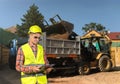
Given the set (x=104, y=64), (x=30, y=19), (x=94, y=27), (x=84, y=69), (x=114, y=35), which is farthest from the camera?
(x=94, y=27)

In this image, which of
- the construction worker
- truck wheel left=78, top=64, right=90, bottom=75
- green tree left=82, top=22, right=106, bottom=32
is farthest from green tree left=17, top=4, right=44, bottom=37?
the construction worker

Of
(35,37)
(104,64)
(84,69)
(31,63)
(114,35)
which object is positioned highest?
(114,35)

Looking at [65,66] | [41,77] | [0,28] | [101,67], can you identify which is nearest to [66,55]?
[65,66]

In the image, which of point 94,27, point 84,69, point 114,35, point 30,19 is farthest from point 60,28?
point 94,27

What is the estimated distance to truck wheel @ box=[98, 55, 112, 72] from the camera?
20281mm

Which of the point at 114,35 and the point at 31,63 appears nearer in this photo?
the point at 31,63

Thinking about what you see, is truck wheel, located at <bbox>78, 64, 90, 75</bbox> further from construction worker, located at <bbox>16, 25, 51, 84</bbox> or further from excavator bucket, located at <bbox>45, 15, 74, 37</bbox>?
construction worker, located at <bbox>16, 25, 51, 84</bbox>

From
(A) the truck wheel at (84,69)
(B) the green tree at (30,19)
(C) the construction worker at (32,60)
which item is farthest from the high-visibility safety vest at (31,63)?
(B) the green tree at (30,19)

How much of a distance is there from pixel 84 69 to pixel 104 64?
207 cm

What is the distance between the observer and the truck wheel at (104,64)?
66.5 ft

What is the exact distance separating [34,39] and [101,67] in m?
15.9

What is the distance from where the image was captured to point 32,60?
4727mm

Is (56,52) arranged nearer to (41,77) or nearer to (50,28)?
(50,28)

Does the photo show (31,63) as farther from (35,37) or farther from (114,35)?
(114,35)
